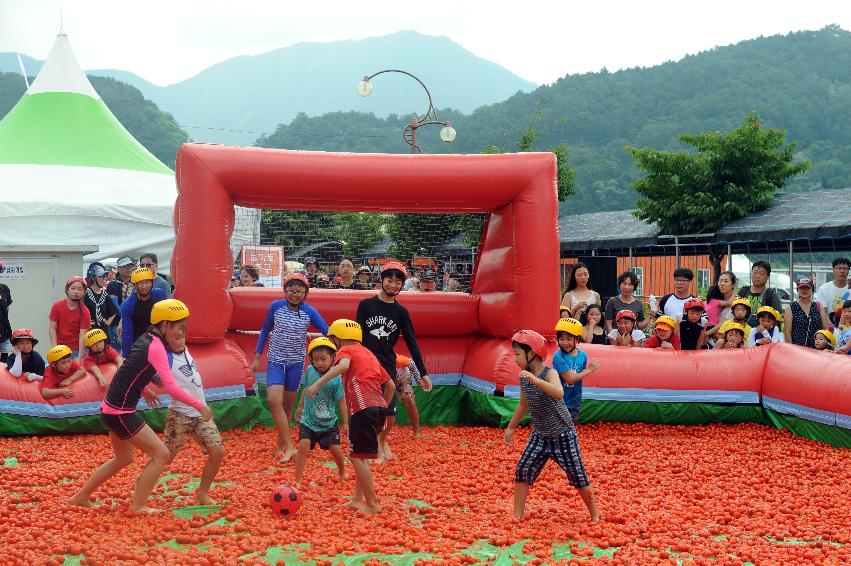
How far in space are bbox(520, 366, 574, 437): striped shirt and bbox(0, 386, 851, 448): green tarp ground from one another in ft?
9.61

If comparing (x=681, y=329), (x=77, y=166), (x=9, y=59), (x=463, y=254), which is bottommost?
(x=681, y=329)

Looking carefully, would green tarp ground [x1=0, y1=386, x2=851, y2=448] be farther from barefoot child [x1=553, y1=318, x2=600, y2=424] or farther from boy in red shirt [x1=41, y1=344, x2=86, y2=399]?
barefoot child [x1=553, y1=318, x2=600, y2=424]

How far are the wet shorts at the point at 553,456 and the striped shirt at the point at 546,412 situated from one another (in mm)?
44

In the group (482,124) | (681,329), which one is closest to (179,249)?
(681,329)

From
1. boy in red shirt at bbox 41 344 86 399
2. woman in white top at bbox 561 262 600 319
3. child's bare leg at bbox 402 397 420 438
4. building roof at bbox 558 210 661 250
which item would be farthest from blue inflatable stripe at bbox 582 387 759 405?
building roof at bbox 558 210 661 250

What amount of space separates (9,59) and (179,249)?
7444 inches

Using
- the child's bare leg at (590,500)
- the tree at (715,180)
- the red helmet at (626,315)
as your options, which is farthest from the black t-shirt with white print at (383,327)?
the tree at (715,180)

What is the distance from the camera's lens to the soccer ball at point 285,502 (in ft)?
17.8

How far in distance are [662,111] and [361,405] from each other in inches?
1891

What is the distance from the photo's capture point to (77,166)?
20203mm

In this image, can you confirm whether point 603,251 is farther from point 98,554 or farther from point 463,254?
point 98,554

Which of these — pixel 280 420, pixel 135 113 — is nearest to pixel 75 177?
pixel 280 420

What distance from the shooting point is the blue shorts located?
287 inches

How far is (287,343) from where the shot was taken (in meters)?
7.28
